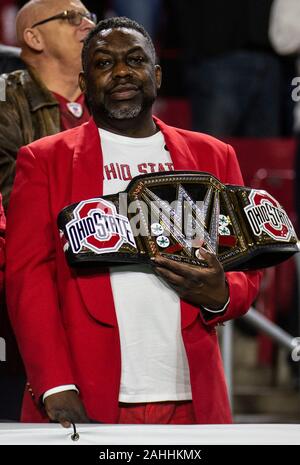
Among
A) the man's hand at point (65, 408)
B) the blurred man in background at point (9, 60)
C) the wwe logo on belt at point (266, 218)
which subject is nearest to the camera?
the man's hand at point (65, 408)

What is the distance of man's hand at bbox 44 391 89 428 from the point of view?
6.15ft

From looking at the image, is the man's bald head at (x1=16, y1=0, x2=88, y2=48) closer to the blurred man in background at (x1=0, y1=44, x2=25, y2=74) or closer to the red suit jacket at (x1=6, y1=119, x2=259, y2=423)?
the blurred man in background at (x1=0, y1=44, x2=25, y2=74)

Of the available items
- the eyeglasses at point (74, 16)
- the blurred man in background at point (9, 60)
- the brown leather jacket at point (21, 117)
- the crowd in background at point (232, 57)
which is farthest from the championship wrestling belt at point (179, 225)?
the crowd in background at point (232, 57)

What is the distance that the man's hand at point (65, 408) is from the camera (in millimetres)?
1875

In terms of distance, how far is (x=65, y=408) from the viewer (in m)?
1.89

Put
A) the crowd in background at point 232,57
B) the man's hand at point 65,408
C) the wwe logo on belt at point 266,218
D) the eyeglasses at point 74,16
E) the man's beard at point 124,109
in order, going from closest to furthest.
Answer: the man's hand at point 65,408
the wwe logo on belt at point 266,218
the man's beard at point 124,109
the eyeglasses at point 74,16
the crowd in background at point 232,57

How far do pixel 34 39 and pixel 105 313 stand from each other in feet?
3.66

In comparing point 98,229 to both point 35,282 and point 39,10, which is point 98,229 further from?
point 39,10

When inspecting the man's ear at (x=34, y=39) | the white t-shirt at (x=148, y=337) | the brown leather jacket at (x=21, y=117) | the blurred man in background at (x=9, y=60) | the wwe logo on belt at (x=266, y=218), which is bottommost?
the white t-shirt at (x=148, y=337)

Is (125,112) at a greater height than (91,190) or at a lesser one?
greater

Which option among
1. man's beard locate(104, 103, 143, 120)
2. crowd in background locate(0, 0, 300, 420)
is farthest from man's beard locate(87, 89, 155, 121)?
crowd in background locate(0, 0, 300, 420)

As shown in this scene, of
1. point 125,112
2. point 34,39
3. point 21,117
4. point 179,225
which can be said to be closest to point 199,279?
point 179,225

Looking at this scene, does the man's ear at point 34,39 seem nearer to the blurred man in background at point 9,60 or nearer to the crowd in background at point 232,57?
the blurred man in background at point 9,60

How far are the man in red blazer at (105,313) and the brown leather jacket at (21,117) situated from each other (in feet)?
1.25
